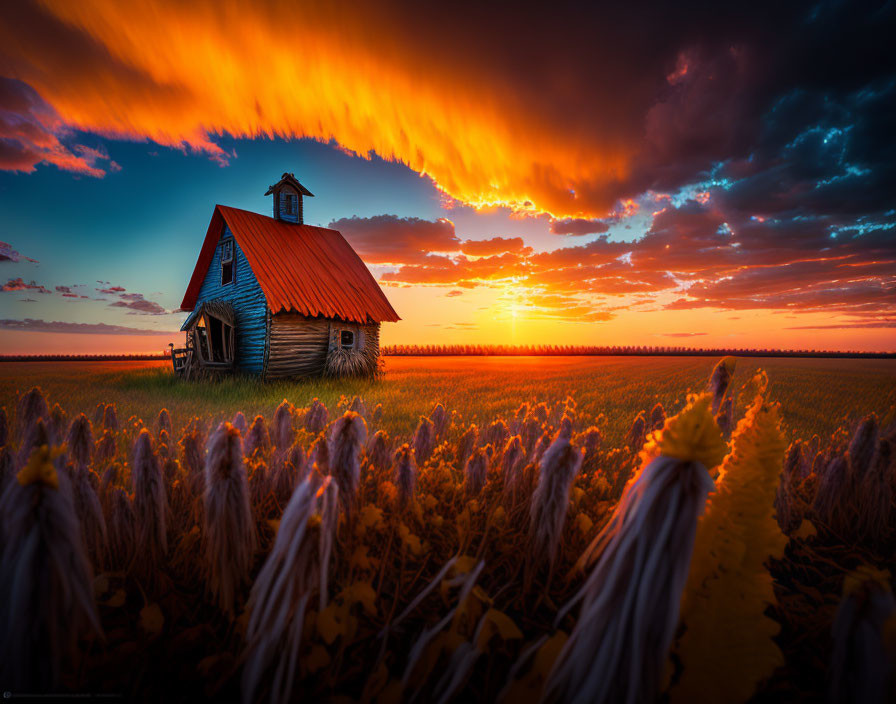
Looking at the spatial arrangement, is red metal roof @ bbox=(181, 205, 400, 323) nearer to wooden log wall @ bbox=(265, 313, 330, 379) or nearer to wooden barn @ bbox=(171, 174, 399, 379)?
wooden barn @ bbox=(171, 174, 399, 379)

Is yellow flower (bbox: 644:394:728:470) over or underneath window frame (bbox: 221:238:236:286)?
underneath

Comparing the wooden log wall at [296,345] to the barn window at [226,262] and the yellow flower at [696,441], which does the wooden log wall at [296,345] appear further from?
the yellow flower at [696,441]

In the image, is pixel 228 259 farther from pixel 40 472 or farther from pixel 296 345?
pixel 40 472

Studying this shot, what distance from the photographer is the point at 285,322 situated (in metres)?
14.4

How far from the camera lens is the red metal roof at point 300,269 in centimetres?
1412

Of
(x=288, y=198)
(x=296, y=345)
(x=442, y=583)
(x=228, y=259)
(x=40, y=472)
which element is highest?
(x=288, y=198)

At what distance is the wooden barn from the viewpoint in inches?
559

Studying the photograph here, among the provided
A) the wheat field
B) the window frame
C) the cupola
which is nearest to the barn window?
the window frame

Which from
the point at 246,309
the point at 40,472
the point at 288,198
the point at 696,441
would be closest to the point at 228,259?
the point at 246,309

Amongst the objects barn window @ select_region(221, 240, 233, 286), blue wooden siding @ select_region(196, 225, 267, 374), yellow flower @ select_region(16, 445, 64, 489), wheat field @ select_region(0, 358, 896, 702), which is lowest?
wheat field @ select_region(0, 358, 896, 702)

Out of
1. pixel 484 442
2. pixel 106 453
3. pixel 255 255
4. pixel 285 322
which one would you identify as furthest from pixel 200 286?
pixel 484 442

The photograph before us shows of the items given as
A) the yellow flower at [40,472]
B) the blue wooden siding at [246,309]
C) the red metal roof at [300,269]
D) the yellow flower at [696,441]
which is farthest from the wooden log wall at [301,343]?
the yellow flower at [696,441]

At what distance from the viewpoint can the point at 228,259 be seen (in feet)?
53.3

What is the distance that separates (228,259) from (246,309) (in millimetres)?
3283
